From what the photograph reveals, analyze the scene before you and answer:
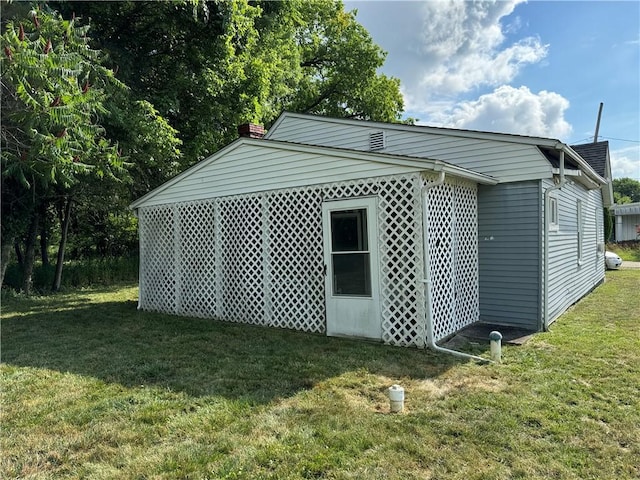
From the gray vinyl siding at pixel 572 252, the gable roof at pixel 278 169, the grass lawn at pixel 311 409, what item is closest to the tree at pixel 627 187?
the gray vinyl siding at pixel 572 252

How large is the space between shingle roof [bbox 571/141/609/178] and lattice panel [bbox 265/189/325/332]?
9.79m

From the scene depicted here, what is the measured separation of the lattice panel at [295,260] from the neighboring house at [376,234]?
0.02m

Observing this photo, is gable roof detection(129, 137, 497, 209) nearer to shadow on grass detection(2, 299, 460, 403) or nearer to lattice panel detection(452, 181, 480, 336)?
lattice panel detection(452, 181, 480, 336)

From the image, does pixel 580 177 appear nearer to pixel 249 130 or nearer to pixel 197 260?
pixel 249 130

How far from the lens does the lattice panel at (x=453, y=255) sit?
18.9ft

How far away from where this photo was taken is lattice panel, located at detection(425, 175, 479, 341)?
5.76 m

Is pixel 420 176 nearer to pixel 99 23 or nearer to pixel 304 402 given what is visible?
pixel 304 402

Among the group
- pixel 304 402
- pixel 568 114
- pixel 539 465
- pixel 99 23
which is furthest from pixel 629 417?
pixel 568 114

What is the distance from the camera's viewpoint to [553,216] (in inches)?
291

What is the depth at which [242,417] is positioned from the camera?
11.3ft

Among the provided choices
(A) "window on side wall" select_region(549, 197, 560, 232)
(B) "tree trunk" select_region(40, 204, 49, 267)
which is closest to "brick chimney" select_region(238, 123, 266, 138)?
(A) "window on side wall" select_region(549, 197, 560, 232)

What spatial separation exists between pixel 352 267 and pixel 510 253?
9.59ft

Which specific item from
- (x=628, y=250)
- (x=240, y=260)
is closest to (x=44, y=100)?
(x=240, y=260)

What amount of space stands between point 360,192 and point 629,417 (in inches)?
154
